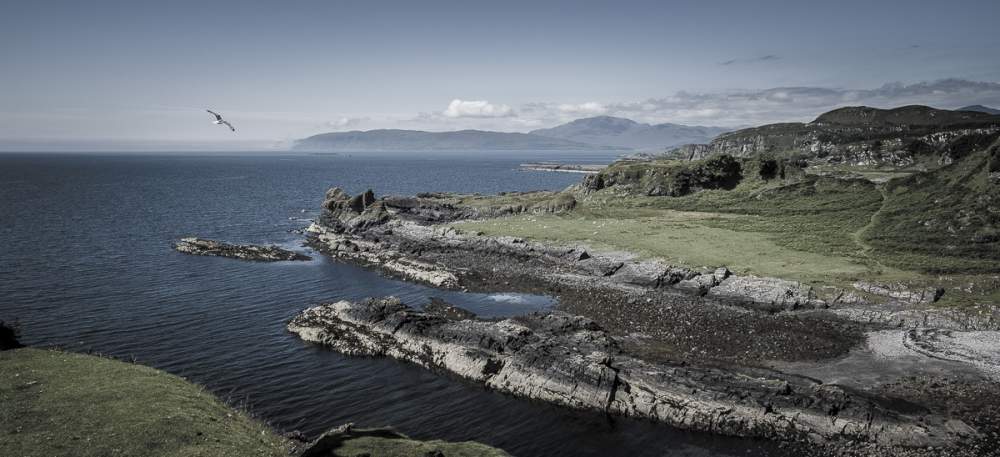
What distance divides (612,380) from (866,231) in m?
59.4

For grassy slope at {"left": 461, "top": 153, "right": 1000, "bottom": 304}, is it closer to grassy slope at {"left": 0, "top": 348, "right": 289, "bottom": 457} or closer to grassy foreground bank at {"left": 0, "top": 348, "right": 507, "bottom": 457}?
grassy foreground bank at {"left": 0, "top": 348, "right": 507, "bottom": 457}

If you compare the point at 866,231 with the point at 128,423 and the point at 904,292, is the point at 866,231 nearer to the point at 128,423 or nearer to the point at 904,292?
the point at 904,292

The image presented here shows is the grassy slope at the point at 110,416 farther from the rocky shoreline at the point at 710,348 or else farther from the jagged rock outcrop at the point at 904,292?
the jagged rock outcrop at the point at 904,292

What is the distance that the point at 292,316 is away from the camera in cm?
5125

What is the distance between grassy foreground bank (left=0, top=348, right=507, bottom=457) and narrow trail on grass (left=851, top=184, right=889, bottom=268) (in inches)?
2223

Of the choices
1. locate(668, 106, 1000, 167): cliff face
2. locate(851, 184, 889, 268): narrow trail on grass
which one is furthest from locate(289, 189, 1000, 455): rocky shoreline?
locate(668, 106, 1000, 167): cliff face

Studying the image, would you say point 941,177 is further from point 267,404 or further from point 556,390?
point 267,404

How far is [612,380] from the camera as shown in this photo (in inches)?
1363

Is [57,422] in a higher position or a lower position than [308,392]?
higher

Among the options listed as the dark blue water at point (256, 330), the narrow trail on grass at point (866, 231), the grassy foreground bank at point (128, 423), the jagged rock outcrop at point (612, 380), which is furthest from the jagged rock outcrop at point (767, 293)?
the grassy foreground bank at point (128, 423)

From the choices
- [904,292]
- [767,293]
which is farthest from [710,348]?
[904,292]

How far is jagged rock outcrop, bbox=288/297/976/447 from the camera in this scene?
3022cm

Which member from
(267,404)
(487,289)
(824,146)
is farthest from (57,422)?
(824,146)

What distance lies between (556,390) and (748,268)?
33993 millimetres
